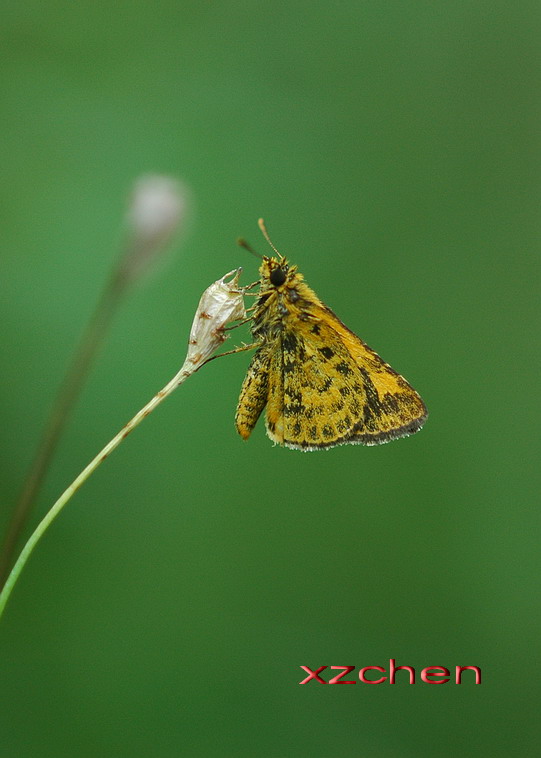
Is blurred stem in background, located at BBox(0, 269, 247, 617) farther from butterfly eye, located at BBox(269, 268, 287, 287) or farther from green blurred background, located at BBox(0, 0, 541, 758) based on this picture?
green blurred background, located at BBox(0, 0, 541, 758)

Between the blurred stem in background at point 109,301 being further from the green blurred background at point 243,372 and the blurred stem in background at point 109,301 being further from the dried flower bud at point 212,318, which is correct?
the green blurred background at point 243,372

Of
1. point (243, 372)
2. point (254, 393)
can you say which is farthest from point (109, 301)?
point (243, 372)

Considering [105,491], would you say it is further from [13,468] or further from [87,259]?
[87,259]

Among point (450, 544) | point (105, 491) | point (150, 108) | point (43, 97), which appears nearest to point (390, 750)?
point (450, 544)

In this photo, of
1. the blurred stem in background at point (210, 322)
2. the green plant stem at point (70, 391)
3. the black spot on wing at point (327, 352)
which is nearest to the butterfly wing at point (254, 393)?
the black spot on wing at point (327, 352)

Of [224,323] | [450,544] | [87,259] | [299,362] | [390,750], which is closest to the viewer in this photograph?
[224,323]

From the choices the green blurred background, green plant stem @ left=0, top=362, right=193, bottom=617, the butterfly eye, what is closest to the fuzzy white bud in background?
green plant stem @ left=0, top=362, right=193, bottom=617
